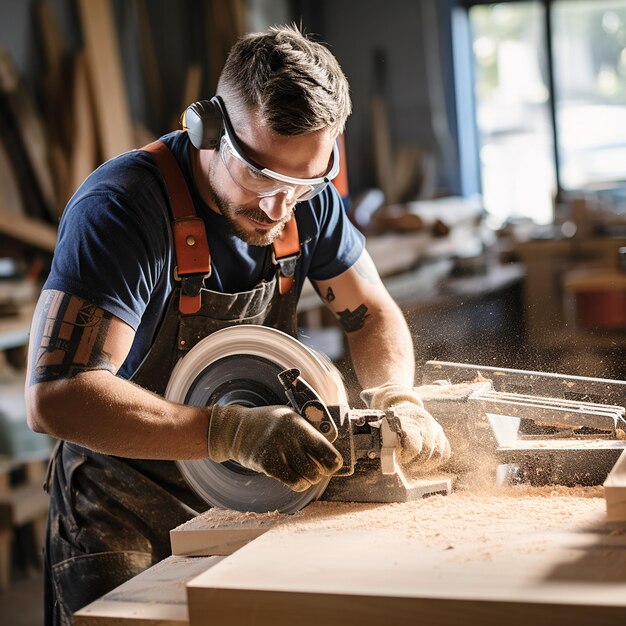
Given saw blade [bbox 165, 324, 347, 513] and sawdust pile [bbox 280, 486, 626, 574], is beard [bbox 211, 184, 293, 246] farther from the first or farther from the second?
sawdust pile [bbox 280, 486, 626, 574]

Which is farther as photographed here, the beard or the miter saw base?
the beard

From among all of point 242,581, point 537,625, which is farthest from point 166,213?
point 537,625

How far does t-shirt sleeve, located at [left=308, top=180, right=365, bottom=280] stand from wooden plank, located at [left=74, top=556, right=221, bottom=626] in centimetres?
92

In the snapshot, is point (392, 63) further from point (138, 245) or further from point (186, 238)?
point (138, 245)

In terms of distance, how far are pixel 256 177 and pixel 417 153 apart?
7.72 metres

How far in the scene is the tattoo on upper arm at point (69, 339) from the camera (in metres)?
1.86

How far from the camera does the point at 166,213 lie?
6.74 ft

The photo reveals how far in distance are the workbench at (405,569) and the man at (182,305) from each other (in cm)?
14

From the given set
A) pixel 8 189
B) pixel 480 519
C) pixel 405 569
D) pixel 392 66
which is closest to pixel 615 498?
pixel 480 519


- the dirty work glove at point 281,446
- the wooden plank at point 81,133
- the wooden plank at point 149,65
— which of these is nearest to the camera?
the dirty work glove at point 281,446

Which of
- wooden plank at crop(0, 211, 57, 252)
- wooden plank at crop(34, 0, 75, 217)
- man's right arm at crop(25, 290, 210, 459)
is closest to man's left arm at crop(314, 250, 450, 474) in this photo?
man's right arm at crop(25, 290, 210, 459)

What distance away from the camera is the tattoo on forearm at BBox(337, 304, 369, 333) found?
8.20 feet

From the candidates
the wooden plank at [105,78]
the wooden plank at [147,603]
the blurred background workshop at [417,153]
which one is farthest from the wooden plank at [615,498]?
the wooden plank at [105,78]

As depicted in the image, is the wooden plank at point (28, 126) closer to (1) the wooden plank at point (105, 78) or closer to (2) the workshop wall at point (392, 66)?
(1) the wooden plank at point (105, 78)
